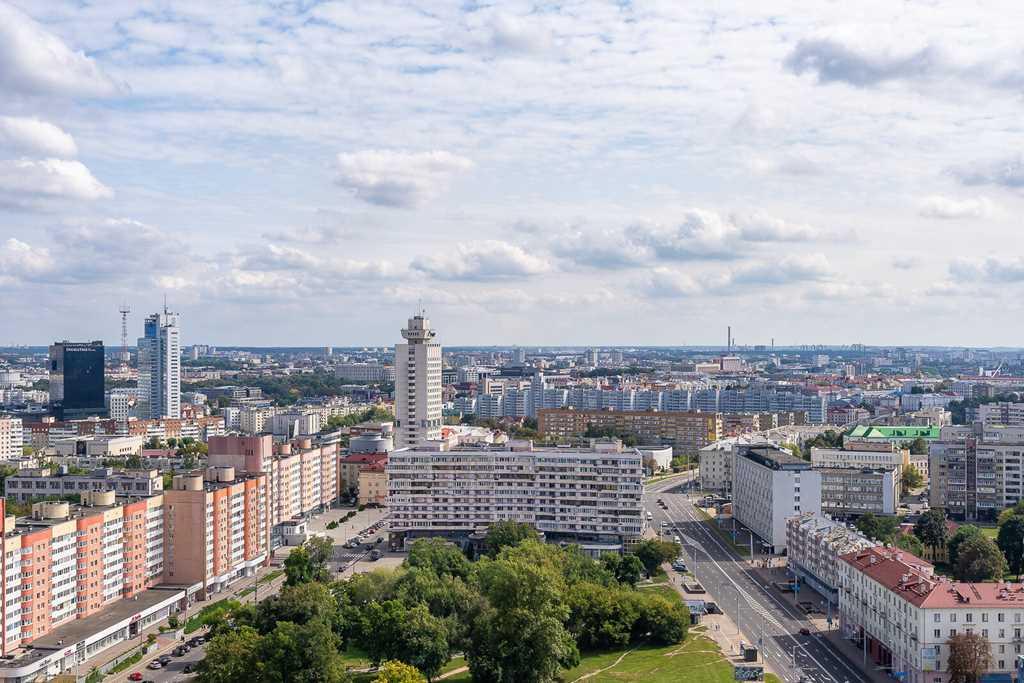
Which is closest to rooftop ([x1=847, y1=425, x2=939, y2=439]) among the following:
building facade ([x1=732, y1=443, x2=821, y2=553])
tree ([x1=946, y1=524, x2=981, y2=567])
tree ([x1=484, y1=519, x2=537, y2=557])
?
building facade ([x1=732, y1=443, x2=821, y2=553])

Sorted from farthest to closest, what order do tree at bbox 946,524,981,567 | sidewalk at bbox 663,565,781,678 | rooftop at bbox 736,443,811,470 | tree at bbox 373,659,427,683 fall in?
1. rooftop at bbox 736,443,811,470
2. tree at bbox 946,524,981,567
3. sidewalk at bbox 663,565,781,678
4. tree at bbox 373,659,427,683

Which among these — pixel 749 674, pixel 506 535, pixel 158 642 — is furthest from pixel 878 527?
pixel 158 642

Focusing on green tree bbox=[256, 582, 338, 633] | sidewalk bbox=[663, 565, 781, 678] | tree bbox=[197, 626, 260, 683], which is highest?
green tree bbox=[256, 582, 338, 633]

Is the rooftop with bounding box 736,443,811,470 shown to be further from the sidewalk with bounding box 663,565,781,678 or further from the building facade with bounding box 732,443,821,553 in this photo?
the sidewalk with bounding box 663,565,781,678

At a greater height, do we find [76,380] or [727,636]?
[76,380]

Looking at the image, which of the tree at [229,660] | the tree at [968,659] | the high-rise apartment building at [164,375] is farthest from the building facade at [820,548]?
the high-rise apartment building at [164,375]

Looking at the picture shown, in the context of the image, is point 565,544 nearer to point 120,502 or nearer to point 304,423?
A: point 120,502

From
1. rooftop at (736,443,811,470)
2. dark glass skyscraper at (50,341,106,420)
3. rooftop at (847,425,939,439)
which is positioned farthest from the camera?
dark glass skyscraper at (50,341,106,420)

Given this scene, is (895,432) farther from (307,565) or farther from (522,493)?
(307,565)
